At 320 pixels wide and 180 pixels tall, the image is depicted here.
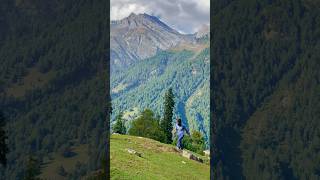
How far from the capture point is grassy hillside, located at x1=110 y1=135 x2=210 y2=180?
4888 cm

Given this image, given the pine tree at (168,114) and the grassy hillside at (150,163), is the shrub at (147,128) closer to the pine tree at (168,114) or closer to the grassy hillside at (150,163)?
the pine tree at (168,114)

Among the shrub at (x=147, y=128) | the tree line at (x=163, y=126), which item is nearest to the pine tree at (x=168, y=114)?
the tree line at (x=163, y=126)

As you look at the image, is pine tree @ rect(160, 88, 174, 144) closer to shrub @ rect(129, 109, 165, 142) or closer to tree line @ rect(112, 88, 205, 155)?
tree line @ rect(112, 88, 205, 155)

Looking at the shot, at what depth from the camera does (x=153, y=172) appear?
50.6 meters

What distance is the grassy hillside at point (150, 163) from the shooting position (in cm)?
4888

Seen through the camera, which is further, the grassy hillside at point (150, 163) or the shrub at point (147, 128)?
the shrub at point (147, 128)

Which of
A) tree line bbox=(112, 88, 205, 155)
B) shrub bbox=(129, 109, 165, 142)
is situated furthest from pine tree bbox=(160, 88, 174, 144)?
shrub bbox=(129, 109, 165, 142)

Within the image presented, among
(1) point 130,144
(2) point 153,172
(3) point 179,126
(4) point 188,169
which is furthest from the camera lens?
(1) point 130,144

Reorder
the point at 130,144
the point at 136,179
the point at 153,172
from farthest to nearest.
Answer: the point at 130,144 < the point at 153,172 < the point at 136,179

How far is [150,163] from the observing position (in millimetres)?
53500

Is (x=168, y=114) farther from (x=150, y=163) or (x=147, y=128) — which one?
(x=150, y=163)

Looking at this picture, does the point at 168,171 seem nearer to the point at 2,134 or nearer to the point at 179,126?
the point at 179,126

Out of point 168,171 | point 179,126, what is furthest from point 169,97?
point 179,126

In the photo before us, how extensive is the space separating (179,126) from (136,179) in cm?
761
